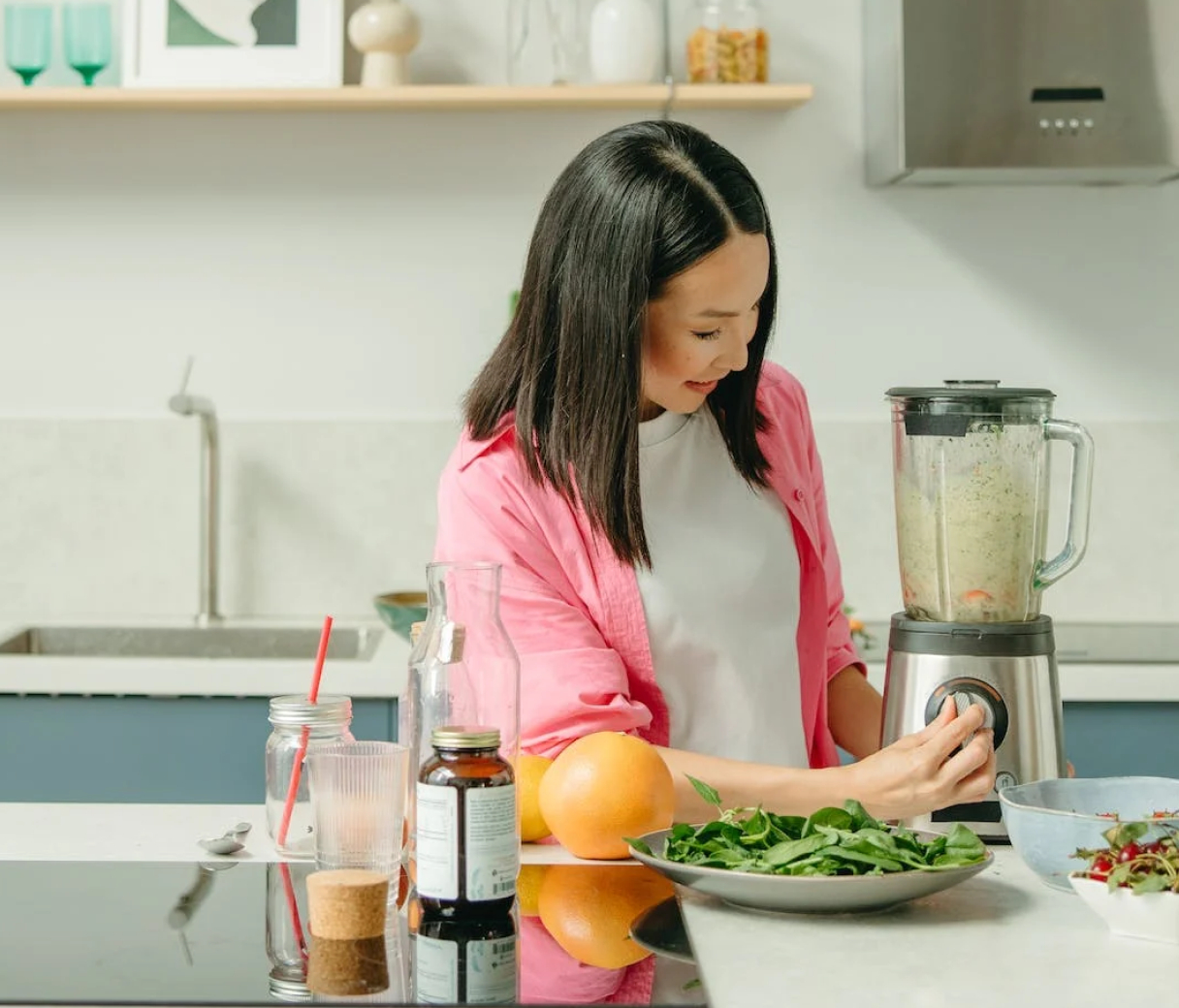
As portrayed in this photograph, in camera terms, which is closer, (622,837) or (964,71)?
(622,837)

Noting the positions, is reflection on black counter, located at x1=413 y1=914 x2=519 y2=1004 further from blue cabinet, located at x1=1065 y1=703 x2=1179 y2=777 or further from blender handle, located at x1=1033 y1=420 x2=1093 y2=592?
blue cabinet, located at x1=1065 y1=703 x2=1179 y2=777

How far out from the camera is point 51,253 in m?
3.10

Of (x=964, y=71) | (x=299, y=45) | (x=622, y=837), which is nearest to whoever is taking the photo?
(x=622, y=837)

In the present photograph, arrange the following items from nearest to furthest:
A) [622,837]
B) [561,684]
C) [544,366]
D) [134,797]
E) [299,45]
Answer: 1. [622,837]
2. [561,684]
3. [544,366]
4. [134,797]
5. [299,45]

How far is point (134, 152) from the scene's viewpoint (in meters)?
3.09

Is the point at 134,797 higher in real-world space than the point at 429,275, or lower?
lower

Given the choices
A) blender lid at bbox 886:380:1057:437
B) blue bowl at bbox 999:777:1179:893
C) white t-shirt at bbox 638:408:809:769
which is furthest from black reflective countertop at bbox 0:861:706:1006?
blender lid at bbox 886:380:1057:437

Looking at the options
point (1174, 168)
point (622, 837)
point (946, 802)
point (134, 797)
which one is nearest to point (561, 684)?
point (622, 837)

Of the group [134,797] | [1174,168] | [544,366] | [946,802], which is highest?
[1174,168]

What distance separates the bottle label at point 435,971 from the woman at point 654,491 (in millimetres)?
400

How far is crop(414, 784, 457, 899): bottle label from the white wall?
202 centimetres

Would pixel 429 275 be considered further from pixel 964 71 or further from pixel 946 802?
pixel 946 802

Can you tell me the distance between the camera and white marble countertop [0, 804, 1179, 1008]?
0.97 metres

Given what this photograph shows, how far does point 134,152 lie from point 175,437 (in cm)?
55
